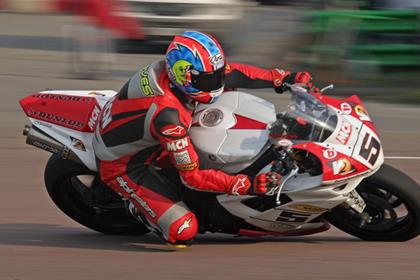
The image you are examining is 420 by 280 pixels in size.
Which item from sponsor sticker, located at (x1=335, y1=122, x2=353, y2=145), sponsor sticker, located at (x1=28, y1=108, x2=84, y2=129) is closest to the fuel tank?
sponsor sticker, located at (x1=335, y1=122, x2=353, y2=145)

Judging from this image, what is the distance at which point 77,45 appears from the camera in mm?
12320

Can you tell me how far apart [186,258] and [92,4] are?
6621mm

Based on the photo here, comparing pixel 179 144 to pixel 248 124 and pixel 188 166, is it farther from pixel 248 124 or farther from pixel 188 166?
pixel 248 124

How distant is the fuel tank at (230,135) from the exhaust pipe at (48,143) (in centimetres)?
90

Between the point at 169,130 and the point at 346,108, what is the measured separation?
3.76 feet

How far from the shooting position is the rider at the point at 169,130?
5699 millimetres

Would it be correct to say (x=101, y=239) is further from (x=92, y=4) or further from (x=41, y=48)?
(x=41, y=48)

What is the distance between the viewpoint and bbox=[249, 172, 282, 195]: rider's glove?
5.62 m

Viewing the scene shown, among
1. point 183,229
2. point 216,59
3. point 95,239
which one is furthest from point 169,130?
point 95,239

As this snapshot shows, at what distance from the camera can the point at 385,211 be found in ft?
19.6

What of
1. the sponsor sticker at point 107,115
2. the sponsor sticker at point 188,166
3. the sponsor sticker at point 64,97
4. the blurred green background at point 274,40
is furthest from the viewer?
the blurred green background at point 274,40

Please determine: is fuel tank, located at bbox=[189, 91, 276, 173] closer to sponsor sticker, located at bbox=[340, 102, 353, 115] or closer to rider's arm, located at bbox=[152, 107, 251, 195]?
rider's arm, located at bbox=[152, 107, 251, 195]

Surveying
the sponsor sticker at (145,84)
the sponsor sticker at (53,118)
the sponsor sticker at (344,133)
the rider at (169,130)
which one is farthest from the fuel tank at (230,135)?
the sponsor sticker at (53,118)

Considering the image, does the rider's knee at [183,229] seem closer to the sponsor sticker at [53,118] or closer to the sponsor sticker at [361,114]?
the sponsor sticker at [53,118]
